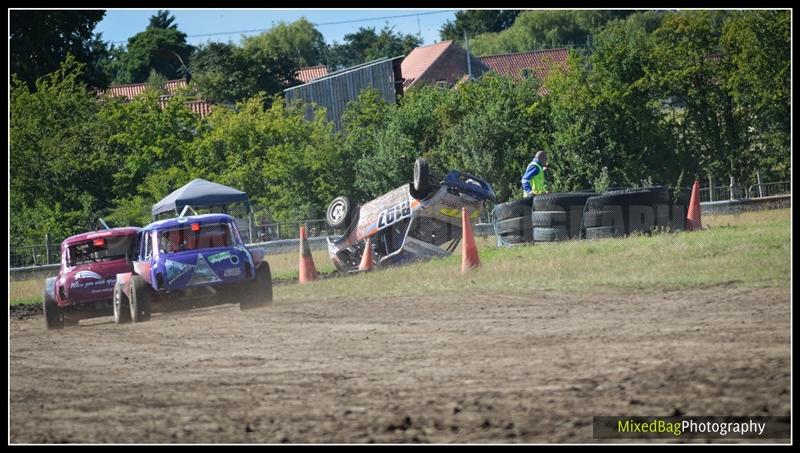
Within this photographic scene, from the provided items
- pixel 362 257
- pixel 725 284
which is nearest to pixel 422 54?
pixel 362 257

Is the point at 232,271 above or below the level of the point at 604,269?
above

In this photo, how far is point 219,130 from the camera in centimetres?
4162

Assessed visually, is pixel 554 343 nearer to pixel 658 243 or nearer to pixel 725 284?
pixel 725 284

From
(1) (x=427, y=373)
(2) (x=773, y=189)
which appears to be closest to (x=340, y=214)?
(1) (x=427, y=373)

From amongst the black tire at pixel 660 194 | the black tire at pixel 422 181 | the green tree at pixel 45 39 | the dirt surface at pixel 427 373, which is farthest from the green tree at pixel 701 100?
the green tree at pixel 45 39

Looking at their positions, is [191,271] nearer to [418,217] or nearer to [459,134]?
[418,217]

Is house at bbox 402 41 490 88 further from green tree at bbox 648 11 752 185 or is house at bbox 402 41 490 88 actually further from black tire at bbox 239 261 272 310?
black tire at bbox 239 261 272 310

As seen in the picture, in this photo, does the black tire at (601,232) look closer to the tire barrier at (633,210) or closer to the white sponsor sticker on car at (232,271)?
the tire barrier at (633,210)

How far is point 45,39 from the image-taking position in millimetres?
49344

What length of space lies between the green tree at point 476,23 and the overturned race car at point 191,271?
→ 9217 centimetres

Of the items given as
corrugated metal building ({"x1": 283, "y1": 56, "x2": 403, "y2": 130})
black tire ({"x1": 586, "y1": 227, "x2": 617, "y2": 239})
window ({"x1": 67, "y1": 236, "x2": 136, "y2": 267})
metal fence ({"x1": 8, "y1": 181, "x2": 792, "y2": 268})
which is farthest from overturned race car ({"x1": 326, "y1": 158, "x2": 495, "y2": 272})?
corrugated metal building ({"x1": 283, "y1": 56, "x2": 403, "y2": 130})

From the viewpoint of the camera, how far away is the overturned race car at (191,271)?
1805 centimetres

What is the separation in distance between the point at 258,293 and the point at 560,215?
644cm

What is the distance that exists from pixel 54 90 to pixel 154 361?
1208 inches
